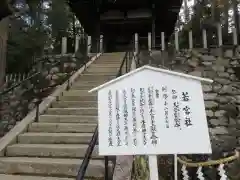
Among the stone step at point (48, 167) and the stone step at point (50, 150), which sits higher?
the stone step at point (50, 150)

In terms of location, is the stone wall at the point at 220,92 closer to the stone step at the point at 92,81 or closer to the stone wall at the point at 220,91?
the stone wall at the point at 220,91

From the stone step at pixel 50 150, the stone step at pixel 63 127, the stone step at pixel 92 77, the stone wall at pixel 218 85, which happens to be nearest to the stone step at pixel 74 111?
the stone step at pixel 63 127

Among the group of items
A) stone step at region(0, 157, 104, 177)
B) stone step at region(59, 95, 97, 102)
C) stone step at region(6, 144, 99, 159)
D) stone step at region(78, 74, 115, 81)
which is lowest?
stone step at region(0, 157, 104, 177)

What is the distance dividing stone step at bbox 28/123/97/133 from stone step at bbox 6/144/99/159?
0.60 m

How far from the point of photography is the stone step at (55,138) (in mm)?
4823

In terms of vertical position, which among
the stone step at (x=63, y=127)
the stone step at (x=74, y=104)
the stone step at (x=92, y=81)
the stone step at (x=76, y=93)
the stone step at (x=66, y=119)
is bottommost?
the stone step at (x=63, y=127)

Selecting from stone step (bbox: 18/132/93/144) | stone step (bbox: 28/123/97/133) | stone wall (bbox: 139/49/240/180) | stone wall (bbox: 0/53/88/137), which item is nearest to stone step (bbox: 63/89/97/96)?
stone step (bbox: 28/123/97/133)

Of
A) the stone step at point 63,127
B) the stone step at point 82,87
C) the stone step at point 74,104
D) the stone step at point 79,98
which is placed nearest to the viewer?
the stone step at point 63,127

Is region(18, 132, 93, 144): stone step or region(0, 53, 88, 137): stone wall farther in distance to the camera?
region(0, 53, 88, 137): stone wall

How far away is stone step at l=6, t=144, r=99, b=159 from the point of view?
4.38 m

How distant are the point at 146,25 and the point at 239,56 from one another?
620 centimetres

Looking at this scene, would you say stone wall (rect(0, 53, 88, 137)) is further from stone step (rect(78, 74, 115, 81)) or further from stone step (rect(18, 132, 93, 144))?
stone step (rect(18, 132, 93, 144))

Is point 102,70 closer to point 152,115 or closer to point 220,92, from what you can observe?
point 220,92

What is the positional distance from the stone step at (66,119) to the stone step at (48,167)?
1.47 metres
